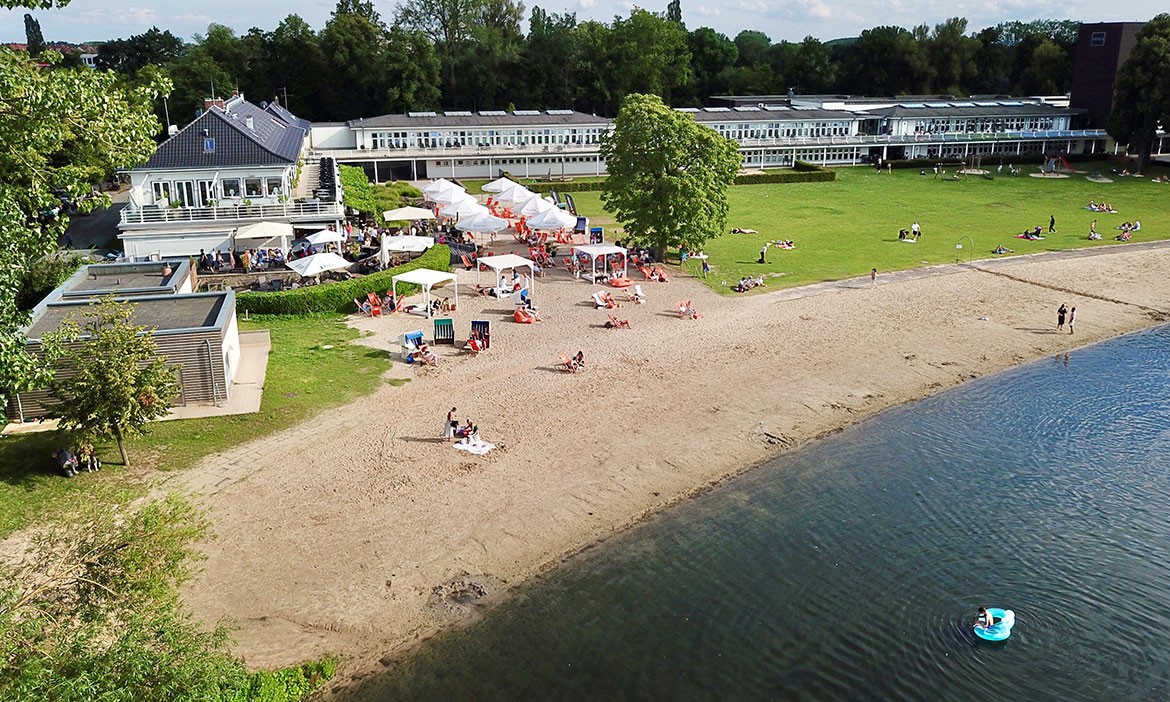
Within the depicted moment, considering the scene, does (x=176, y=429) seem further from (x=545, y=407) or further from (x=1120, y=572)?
(x=1120, y=572)

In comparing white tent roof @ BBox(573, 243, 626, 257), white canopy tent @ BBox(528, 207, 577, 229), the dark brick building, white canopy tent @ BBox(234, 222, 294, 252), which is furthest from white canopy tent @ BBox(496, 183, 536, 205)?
the dark brick building

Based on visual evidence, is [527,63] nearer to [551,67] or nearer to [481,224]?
[551,67]

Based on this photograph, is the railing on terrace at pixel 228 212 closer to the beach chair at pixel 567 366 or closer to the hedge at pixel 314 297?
the hedge at pixel 314 297

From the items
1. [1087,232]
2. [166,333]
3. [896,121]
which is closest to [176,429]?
[166,333]

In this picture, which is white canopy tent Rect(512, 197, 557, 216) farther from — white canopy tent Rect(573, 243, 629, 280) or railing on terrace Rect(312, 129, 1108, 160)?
railing on terrace Rect(312, 129, 1108, 160)

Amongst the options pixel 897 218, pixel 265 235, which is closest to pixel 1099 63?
pixel 897 218
